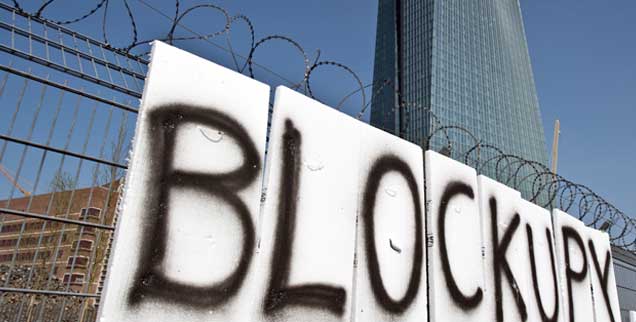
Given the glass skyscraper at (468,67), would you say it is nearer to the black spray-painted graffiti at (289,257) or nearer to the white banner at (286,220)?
the white banner at (286,220)

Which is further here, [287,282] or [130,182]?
[287,282]

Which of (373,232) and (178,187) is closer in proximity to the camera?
(178,187)

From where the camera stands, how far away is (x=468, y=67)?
9425 centimetres

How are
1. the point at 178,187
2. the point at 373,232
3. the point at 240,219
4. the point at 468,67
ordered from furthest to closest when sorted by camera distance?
1. the point at 468,67
2. the point at 373,232
3. the point at 240,219
4. the point at 178,187

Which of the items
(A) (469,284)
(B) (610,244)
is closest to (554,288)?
(A) (469,284)

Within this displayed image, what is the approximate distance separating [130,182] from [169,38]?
1.37 metres

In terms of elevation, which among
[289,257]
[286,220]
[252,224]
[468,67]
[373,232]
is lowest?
[289,257]

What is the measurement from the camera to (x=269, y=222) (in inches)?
162

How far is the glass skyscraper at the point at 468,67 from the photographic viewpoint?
293 ft

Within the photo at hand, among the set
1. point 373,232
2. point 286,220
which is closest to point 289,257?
point 286,220

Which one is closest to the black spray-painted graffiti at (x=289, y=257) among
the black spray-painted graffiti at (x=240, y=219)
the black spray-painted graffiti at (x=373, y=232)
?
the black spray-painted graffiti at (x=240, y=219)

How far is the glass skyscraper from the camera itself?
89375mm

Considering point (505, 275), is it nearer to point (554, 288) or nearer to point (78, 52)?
point (554, 288)

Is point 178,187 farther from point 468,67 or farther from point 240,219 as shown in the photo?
point 468,67
